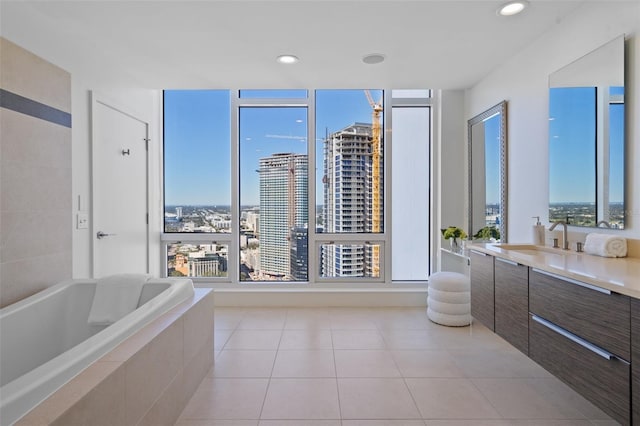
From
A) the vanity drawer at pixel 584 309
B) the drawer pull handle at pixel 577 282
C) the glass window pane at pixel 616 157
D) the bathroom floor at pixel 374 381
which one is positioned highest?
the glass window pane at pixel 616 157

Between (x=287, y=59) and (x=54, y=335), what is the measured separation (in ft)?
8.73

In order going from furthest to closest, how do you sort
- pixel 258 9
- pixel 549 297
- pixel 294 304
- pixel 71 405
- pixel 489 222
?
pixel 294 304
pixel 489 222
pixel 258 9
pixel 549 297
pixel 71 405

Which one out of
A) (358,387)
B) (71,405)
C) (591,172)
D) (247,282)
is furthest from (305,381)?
(591,172)

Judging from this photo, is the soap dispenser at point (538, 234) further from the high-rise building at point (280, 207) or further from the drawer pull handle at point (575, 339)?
the high-rise building at point (280, 207)

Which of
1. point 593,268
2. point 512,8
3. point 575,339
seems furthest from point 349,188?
point 575,339

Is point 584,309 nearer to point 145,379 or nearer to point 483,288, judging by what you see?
point 483,288

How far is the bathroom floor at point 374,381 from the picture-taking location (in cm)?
180

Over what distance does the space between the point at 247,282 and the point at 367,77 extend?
270 cm

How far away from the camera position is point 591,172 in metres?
2.01

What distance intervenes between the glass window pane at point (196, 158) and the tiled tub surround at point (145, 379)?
75.0 inches

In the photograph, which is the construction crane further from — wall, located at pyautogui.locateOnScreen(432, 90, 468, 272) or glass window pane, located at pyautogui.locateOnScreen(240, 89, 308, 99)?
glass window pane, located at pyautogui.locateOnScreen(240, 89, 308, 99)

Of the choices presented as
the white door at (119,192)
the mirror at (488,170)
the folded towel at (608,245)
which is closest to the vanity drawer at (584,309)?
the folded towel at (608,245)

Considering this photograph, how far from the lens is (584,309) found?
139cm

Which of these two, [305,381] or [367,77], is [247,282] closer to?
[305,381]
